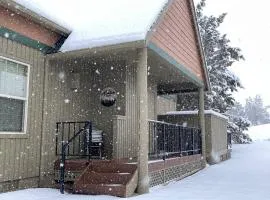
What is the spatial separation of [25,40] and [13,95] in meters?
1.34

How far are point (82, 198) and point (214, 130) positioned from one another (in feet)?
32.4

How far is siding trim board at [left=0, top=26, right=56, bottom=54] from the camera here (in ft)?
25.7

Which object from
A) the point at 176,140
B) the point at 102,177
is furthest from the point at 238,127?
the point at 102,177

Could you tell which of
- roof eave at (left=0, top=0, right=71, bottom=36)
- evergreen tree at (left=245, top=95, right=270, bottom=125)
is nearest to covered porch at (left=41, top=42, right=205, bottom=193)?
roof eave at (left=0, top=0, right=71, bottom=36)

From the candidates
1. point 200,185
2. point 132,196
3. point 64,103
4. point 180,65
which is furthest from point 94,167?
point 180,65

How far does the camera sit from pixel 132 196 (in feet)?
24.7

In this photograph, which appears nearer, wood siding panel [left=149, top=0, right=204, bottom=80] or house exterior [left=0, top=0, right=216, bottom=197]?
house exterior [left=0, top=0, right=216, bottom=197]

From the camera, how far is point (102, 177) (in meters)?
8.05

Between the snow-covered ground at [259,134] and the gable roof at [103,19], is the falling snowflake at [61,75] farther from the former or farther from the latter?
the snow-covered ground at [259,134]

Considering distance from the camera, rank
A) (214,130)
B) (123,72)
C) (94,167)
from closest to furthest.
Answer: (94,167)
(123,72)
(214,130)

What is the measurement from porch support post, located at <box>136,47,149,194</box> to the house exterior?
0.07ft

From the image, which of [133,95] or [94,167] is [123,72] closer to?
[133,95]

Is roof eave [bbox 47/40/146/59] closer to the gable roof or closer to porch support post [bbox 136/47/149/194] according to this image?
the gable roof

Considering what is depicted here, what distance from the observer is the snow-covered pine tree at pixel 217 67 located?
25531 millimetres
